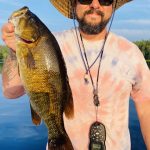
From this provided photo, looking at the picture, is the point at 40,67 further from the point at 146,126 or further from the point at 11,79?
the point at 146,126

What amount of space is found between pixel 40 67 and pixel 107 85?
1.80 m

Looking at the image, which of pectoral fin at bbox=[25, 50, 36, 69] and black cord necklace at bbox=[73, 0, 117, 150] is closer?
pectoral fin at bbox=[25, 50, 36, 69]

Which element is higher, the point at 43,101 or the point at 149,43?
the point at 43,101

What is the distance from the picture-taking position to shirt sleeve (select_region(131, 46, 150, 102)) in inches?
259

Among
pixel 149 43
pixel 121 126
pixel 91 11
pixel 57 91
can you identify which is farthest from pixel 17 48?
pixel 149 43

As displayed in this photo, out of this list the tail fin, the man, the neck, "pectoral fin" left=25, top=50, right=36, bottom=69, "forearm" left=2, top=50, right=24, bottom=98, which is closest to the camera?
"pectoral fin" left=25, top=50, right=36, bottom=69

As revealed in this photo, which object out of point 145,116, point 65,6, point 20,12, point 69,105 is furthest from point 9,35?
point 145,116

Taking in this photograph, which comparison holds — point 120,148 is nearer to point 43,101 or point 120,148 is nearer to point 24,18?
point 43,101

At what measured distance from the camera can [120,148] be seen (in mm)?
6488

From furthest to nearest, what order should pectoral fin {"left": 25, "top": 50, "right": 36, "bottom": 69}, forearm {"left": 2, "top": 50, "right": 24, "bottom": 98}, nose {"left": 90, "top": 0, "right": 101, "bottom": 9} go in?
nose {"left": 90, "top": 0, "right": 101, "bottom": 9} → forearm {"left": 2, "top": 50, "right": 24, "bottom": 98} → pectoral fin {"left": 25, "top": 50, "right": 36, "bottom": 69}

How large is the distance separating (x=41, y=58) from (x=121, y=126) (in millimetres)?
2044

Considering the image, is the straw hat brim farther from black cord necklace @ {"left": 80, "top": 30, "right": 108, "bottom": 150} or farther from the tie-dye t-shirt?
black cord necklace @ {"left": 80, "top": 30, "right": 108, "bottom": 150}

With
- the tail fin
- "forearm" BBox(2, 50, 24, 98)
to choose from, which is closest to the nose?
"forearm" BBox(2, 50, 24, 98)

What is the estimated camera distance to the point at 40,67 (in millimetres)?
4781
